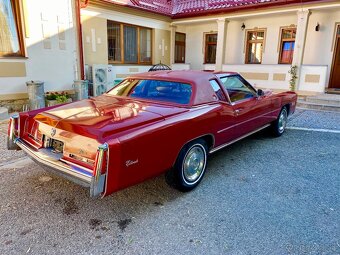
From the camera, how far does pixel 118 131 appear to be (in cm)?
254

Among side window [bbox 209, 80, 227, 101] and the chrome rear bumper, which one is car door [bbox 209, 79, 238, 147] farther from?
the chrome rear bumper

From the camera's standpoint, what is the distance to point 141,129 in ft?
8.68

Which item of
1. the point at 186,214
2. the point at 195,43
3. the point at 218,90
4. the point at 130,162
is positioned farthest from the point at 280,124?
the point at 195,43

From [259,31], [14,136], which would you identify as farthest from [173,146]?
[259,31]

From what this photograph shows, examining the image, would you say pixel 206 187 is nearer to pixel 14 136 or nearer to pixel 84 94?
pixel 14 136

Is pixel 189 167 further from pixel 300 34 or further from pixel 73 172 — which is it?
pixel 300 34

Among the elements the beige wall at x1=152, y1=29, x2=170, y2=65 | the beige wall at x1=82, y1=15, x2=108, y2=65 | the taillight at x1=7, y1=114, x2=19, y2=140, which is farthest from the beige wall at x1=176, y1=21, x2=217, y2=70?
the taillight at x1=7, y1=114, x2=19, y2=140

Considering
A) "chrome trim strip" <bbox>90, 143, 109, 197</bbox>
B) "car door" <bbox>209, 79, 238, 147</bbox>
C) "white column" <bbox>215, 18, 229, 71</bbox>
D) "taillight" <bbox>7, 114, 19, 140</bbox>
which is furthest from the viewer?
"white column" <bbox>215, 18, 229, 71</bbox>

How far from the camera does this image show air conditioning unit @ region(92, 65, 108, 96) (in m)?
9.48

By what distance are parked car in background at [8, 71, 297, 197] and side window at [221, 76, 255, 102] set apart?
0.02 meters

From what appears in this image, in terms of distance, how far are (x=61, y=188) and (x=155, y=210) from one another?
1.30m

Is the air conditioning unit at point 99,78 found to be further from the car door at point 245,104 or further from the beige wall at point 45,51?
the car door at point 245,104

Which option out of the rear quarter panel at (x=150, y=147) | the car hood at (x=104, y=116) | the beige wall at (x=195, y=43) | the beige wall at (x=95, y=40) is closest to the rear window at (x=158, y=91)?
the car hood at (x=104, y=116)

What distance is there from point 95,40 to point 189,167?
8.16m
